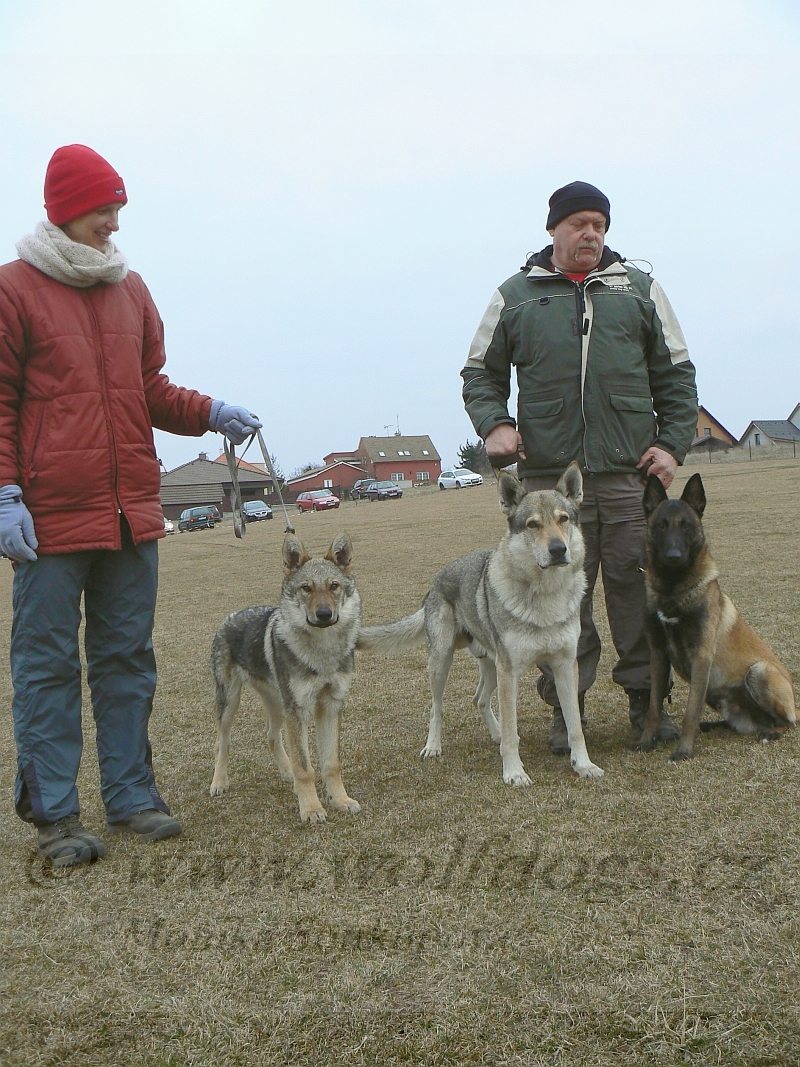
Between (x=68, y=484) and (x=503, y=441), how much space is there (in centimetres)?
218

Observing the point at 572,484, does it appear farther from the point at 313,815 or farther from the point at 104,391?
the point at 104,391

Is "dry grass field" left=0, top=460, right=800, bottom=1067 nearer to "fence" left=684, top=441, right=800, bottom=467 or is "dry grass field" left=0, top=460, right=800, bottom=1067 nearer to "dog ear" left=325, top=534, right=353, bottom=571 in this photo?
"dog ear" left=325, top=534, right=353, bottom=571

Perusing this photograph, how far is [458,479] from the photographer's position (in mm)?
48094

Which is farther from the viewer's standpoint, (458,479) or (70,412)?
(458,479)

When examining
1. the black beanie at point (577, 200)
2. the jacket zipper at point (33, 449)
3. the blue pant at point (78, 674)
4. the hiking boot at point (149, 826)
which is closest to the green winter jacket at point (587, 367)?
the black beanie at point (577, 200)

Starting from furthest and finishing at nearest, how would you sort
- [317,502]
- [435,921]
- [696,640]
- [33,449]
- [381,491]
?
[381,491]
[317,502]
[696,640]
[33,449]
[435,921]

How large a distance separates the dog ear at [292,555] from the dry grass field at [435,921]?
3.74 feet

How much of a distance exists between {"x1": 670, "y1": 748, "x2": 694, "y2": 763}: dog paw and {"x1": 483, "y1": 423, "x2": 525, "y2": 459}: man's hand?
1.70 meters

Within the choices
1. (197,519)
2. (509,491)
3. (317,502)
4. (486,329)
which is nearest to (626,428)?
(509,491)

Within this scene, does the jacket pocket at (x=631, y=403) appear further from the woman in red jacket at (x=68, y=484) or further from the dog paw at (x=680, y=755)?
the woman in red jacket at (x=68, y=484)

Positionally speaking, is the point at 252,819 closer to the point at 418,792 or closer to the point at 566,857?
the point at 418,792

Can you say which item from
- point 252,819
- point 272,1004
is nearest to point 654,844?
point 272,1004

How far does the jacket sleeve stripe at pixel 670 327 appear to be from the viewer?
4.75 m

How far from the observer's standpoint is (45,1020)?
7.57 feet
